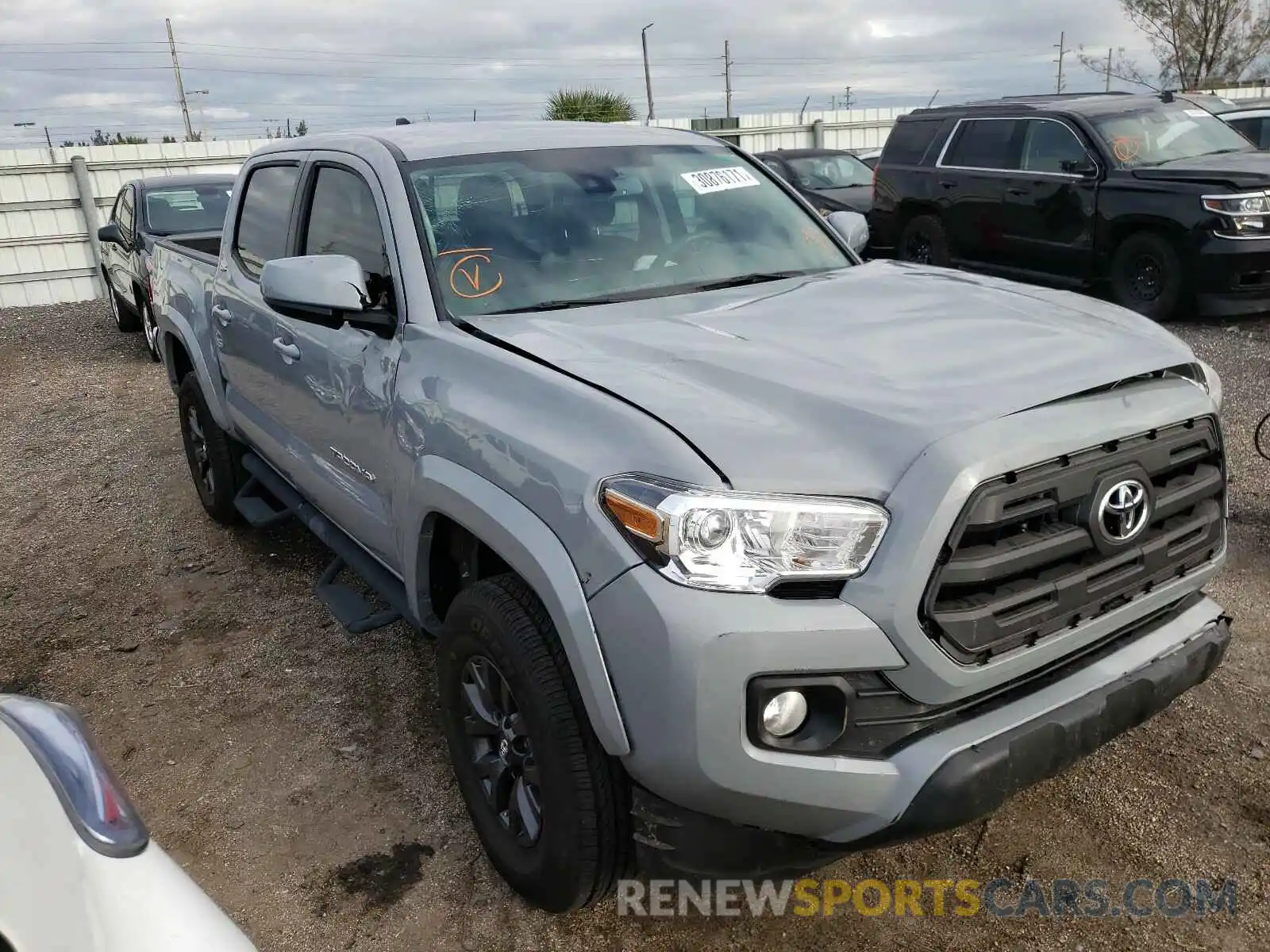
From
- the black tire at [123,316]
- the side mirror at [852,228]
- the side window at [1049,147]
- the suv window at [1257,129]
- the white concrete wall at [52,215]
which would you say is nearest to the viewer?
the side mirror at [852,228]

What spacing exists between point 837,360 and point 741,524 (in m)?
0.63

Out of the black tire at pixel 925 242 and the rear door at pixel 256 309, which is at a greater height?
the rear door at pixel 256 309

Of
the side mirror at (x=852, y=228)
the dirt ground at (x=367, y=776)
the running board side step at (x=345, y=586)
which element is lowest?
the dirt ground at (x=367, y=776)

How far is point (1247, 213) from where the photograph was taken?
→ 7.88 metres

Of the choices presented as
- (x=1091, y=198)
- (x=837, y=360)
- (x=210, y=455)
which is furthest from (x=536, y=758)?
(x=1091, y=198)

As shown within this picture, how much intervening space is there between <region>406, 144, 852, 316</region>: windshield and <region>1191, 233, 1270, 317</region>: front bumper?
5.60 m

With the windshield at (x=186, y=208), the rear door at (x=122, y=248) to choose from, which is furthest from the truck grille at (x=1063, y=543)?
the rear door at (x=122, y=248)

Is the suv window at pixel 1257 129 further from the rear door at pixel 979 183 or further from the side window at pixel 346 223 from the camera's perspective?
the side window at pixel 346 223

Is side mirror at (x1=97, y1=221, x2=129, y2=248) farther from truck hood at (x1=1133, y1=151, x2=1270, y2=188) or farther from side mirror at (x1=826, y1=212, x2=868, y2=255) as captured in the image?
truck hood at (x1=1133, y1=151, x2=1270, y2=188)

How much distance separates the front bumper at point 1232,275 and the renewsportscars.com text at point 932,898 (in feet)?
21.9

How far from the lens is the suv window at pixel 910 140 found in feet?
34.2

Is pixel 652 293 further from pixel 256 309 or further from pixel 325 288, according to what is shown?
pixel 256 309

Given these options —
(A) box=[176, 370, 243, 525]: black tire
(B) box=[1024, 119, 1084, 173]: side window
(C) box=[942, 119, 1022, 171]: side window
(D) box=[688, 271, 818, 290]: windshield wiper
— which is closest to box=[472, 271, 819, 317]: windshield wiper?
(D) box=[688, 271, 818, 290]: windshield wiper

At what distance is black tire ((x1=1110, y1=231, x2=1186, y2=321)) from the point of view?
830 cm
